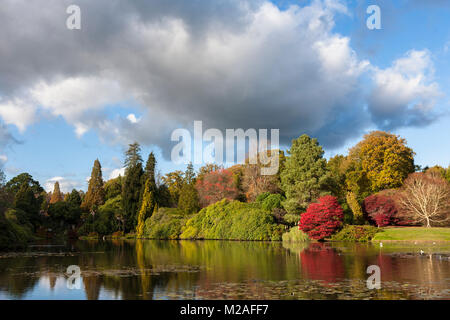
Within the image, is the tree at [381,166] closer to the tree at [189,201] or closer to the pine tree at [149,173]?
the tree at [189,201]

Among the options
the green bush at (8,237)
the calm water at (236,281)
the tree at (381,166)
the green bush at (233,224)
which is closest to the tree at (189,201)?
the green bush at (233,224)

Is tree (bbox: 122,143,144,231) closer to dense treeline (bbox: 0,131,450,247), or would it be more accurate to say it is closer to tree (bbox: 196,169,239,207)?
dense treeline (bbox: 0,131,450,247)

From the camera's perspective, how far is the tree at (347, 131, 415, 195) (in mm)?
44812

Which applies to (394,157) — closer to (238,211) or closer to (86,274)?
(238,211)

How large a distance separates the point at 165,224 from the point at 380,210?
26.7 m

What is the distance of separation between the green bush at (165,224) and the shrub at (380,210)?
2277 cm

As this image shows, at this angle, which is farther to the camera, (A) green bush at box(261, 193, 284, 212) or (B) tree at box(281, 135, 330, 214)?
(A) green bush at box(261, 193, 284, 212)

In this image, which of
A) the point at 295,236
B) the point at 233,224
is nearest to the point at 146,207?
the point at 233,224

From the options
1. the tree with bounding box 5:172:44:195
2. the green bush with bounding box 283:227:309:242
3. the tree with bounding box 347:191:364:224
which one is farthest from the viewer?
the tree with bounding box 5:172:44:195

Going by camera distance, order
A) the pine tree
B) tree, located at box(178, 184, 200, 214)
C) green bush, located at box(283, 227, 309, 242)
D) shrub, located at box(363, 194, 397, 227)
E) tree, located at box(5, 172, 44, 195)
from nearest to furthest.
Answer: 1. green bush, located at box(283, 227, 309, 242)
2. shrub, located at box(363, 194, 397, 227)
3. tree, located at box(178, 184, 200, 214)
4. the pine tree
5. tree, located at box(5, 172, 44, 195)

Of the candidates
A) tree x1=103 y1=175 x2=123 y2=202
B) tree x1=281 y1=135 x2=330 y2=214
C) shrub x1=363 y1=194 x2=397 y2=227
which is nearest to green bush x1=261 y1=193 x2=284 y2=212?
tree x1=281 y1=135 x2=330 y2=214

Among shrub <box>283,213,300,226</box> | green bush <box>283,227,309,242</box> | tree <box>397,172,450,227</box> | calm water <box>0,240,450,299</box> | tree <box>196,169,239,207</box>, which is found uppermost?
tree <box>196,169,239,207</box>

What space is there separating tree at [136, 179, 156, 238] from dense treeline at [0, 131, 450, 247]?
146 mm
